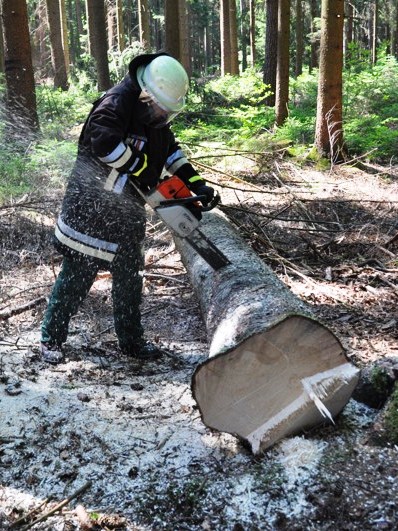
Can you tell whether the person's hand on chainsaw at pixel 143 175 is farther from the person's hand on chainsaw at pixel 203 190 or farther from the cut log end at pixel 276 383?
the cut log end at pixel 276 383

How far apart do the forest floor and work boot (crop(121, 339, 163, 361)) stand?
0.07 m

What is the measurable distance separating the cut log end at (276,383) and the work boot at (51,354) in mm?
1472

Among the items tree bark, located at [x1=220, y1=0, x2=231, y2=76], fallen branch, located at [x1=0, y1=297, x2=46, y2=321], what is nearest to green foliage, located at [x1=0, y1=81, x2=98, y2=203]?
fallen branch, located at [x1=0, y1=297, x2=46, y2=321]

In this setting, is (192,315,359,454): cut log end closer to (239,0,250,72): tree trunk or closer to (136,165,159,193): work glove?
(136,165,159,193): work glove

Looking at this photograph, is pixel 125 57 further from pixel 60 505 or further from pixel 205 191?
pixel 60 505

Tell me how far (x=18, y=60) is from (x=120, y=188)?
505 centimetres

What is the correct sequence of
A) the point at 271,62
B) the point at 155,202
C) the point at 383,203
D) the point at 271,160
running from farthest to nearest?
the point at 271,62 < the point at 271,160 < the point at 383,203 < the point at 155,202

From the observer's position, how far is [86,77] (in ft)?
63.7

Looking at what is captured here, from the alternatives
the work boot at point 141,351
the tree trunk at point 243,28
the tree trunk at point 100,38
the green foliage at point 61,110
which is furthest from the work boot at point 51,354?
the tree trunk at point 243,28

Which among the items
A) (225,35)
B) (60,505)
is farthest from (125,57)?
(60,505)

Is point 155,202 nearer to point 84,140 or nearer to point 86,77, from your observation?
point 84,140

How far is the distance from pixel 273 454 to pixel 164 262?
3260mm

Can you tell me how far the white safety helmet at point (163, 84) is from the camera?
10.5 ft

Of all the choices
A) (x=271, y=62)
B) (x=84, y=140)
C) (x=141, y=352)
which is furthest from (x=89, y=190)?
(x=271, y=62)
